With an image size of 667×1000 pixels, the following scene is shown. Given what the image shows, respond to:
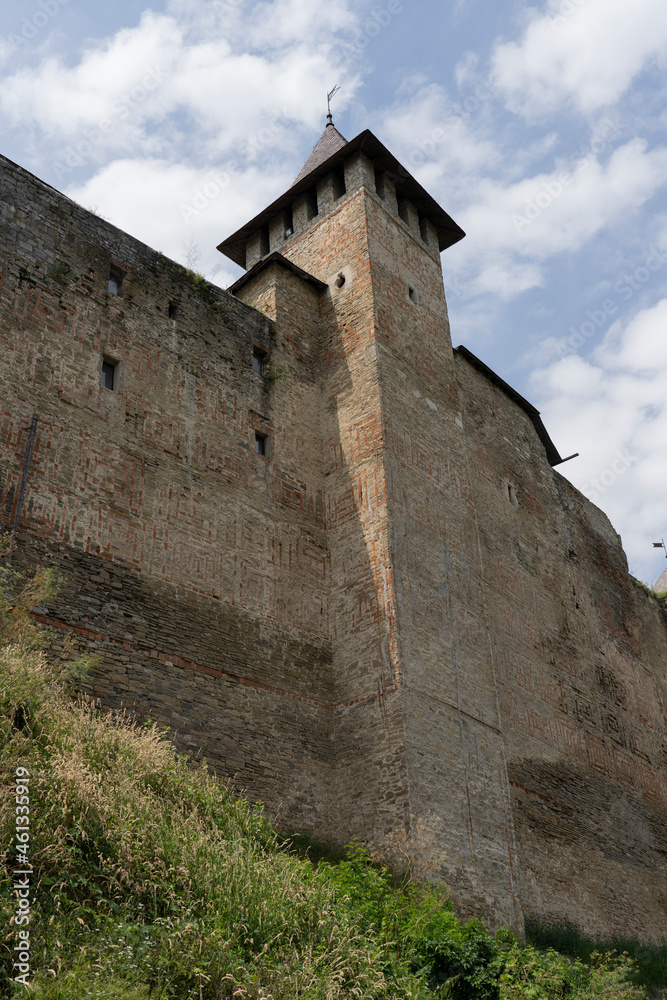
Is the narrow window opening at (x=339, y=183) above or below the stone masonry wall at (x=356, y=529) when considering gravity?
above

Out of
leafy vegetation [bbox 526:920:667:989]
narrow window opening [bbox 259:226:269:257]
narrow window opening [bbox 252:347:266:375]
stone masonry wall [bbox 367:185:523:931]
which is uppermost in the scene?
narrow window opening [bbox 259:226:269:257]

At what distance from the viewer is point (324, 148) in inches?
685

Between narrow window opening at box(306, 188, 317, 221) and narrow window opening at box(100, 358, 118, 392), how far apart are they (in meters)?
6.11

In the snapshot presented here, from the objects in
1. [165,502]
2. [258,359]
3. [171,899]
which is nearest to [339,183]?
[258,359]

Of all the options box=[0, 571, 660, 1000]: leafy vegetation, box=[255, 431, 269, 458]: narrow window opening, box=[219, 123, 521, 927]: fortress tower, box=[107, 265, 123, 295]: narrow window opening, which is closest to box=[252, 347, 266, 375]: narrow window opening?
box=[219, 123, 521, 927]: fortress tower

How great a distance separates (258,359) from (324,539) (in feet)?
9.33

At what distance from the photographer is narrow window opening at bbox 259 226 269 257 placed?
16297 millimetres

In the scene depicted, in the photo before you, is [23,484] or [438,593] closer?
[23,484]

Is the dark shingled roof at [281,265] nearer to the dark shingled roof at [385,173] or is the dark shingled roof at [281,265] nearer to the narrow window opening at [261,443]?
the dark shingled roof at [385,173]

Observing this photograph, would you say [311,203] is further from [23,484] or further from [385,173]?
[23,484]

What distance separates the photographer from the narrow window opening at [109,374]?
10.6m

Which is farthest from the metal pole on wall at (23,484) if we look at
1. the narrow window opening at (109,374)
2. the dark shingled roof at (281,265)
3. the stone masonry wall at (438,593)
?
the dark shingled roof at (281,265)

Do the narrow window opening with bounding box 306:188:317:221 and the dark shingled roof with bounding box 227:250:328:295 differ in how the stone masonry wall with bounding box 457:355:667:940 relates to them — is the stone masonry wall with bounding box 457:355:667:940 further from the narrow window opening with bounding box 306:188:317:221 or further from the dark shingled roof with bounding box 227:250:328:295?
the narrow window opening with bounding box 306:188:317:221

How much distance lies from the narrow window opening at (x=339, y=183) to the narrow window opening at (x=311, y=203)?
1.70 feet
